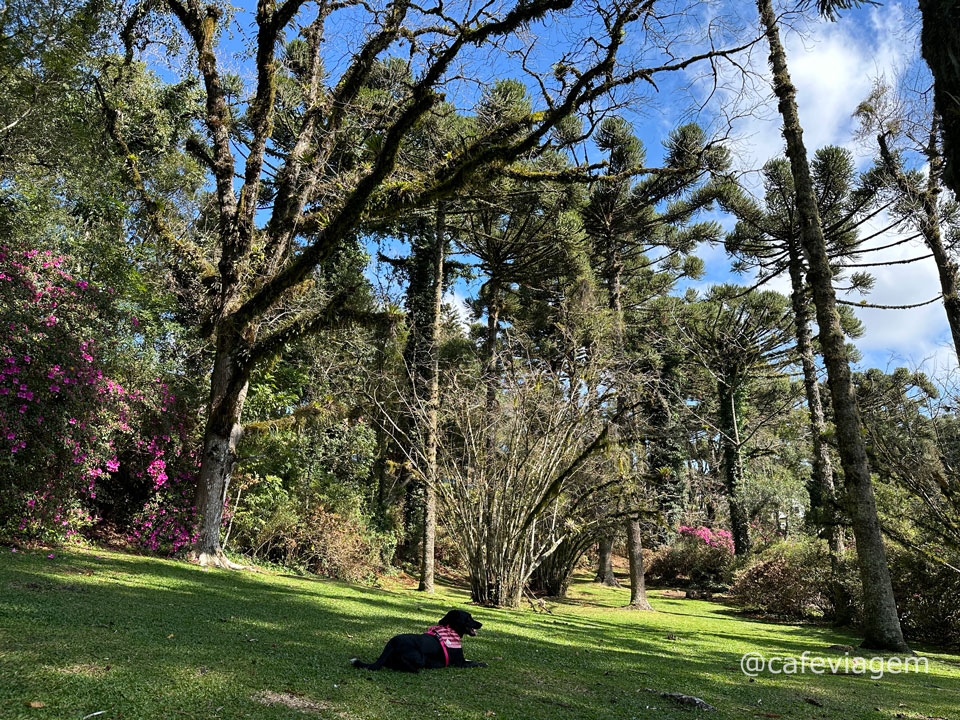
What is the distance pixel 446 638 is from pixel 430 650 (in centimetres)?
17

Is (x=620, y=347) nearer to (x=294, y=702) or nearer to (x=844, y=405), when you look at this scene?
(x=844, y=405)

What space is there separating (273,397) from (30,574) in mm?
8037

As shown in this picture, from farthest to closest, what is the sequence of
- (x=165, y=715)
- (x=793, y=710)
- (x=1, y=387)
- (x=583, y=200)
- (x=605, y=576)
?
1. (x=605, y=576)
2. (x=583, y=200)
3. (x=1, y=387)
4. (x=793, y=710)
5. (x=165, y=715)

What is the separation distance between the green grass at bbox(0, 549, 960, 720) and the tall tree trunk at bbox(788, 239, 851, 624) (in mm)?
4156

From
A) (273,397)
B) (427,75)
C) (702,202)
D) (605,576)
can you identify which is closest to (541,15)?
(427,75)

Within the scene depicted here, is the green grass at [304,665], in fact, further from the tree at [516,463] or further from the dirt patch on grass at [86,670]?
the tree at [516,463]

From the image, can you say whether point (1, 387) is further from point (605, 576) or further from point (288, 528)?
point (605, 576)

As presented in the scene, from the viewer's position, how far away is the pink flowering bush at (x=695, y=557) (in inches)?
885

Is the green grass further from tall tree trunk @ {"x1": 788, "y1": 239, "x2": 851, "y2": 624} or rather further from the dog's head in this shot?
tall tree trunk @ {"x1": 788, "y1": 239, "x2": 851, "y2": 624}

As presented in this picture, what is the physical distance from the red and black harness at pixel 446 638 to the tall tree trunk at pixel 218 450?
21.5 ft

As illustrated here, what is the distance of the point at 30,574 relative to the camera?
215 inches

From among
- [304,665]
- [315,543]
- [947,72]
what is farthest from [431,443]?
[947,72]

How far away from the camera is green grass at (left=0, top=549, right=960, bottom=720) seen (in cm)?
259

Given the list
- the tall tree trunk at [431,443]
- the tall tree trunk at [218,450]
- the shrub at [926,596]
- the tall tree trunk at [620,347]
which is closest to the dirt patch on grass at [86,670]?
the tall tree trunk at [218,450]
